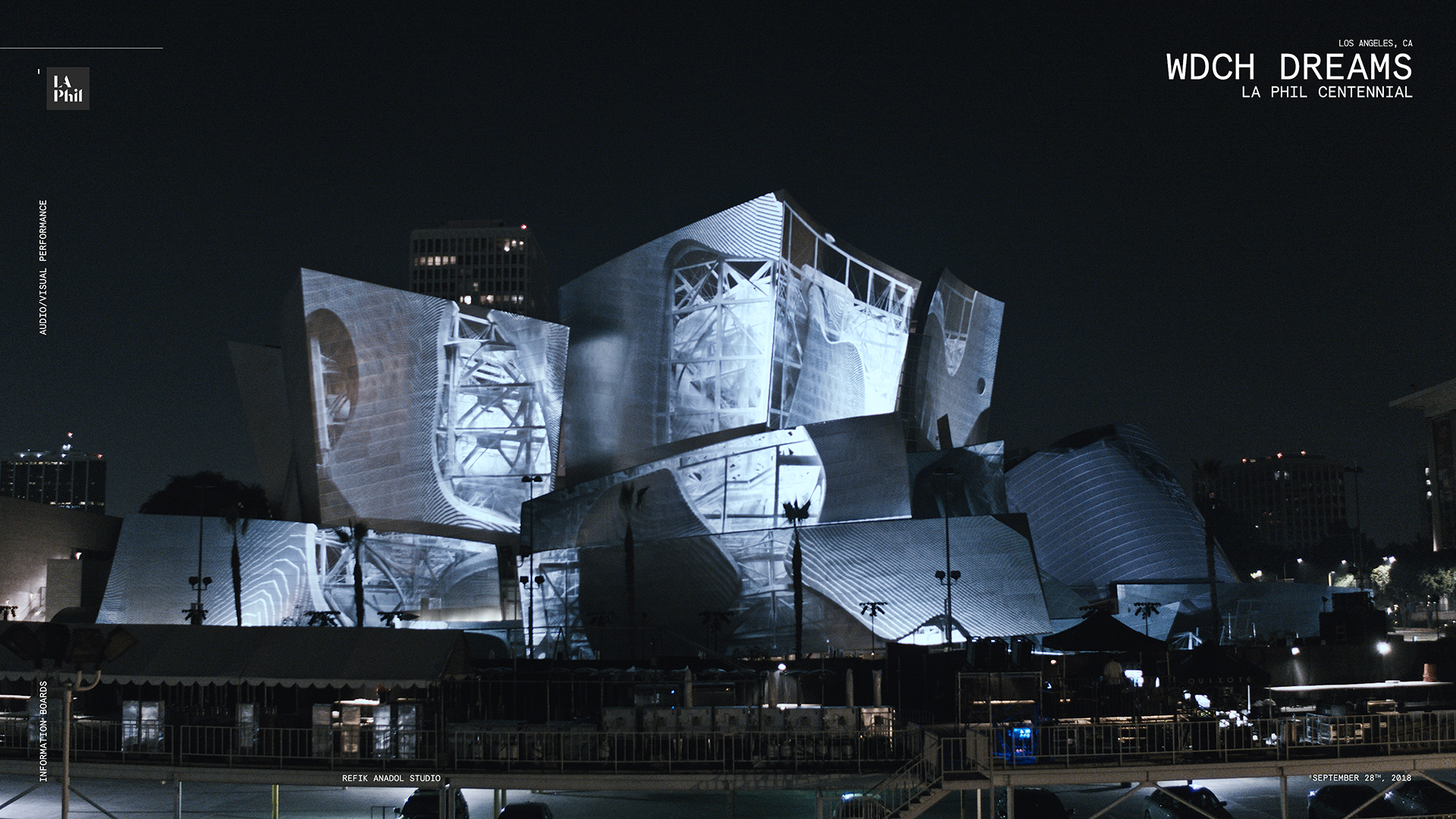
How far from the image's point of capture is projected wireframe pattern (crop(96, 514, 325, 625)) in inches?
2179

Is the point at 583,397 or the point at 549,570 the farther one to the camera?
the point at 583,397

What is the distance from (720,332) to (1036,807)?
40.0 metres

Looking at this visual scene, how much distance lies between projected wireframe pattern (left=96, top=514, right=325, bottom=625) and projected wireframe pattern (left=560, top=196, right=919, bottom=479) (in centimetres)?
1561

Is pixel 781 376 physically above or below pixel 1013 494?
above

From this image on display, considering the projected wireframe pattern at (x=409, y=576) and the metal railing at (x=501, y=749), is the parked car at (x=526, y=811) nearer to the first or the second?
the metal railing at (x=501, y=749)

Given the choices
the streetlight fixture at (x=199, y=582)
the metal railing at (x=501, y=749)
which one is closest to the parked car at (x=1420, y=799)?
the metal railing at (x=501, y=749)

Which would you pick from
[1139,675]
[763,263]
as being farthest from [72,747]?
[763,263]

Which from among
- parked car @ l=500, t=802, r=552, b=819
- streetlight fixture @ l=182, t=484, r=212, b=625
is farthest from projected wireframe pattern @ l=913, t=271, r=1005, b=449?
parked car @ l=500, t=802, r=552, b=819

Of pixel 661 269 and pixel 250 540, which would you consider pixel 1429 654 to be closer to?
pixel 661 269

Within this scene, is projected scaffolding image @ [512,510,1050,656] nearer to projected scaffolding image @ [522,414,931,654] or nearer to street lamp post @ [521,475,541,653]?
projected scaffolding image @ [522,414,931,654]

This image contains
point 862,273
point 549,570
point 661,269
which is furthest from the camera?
point 862,273

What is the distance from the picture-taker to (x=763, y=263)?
2290 inches

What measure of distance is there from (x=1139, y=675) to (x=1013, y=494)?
3598 cm

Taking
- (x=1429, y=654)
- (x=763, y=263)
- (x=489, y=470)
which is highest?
(x=763, y=263)
